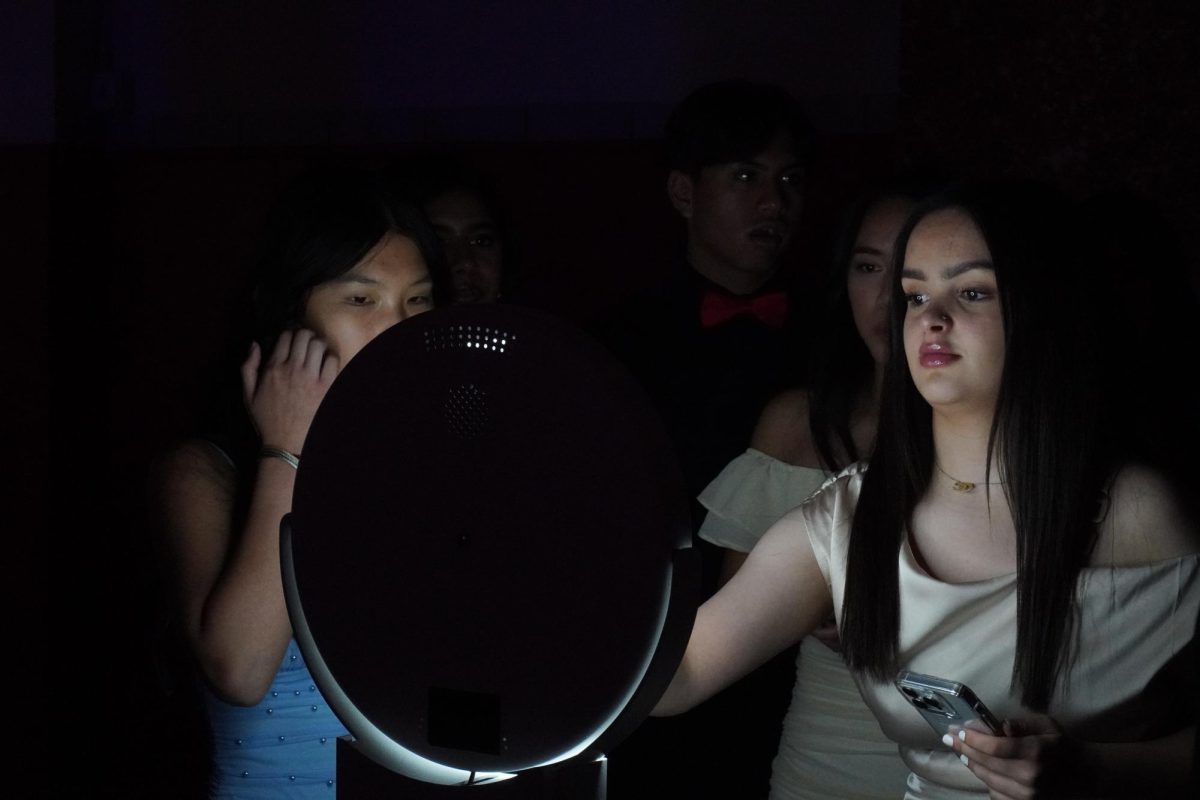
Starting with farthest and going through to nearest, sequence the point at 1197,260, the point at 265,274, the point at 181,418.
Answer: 1. the point at 181,418
2. the point at 1197,260
3. the point at 265,274

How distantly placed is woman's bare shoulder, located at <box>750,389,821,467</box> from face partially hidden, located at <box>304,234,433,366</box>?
68 cm

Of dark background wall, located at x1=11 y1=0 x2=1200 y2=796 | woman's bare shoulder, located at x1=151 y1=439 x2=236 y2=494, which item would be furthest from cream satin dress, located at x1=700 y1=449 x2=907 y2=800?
dark background wall, located at x1=11 y1=0 x2=1200 y2=796

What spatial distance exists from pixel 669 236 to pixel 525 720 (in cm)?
247

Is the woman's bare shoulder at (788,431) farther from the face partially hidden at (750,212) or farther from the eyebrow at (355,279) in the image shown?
the eyebrow at (355,279)

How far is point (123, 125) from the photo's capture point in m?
3.63

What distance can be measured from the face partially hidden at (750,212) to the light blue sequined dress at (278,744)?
1.29 metres

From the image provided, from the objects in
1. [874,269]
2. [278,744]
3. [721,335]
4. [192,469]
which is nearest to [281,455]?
[192,469]

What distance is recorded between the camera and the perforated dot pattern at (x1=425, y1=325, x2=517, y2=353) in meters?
0.91

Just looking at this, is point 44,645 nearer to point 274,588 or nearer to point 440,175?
point 440,175

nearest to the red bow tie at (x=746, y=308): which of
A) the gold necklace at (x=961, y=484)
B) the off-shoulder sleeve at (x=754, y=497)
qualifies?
the off-shoulder sleeve at (x=754, y=497)

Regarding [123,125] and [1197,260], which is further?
[123,125]

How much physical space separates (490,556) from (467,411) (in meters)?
0.10

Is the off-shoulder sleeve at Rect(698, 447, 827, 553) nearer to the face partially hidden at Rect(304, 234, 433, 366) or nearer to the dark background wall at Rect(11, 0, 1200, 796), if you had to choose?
the face partially hidden at Rect(304, 234, 433, 366)

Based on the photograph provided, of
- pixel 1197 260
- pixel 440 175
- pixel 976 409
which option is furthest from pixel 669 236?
pixel 976 409
